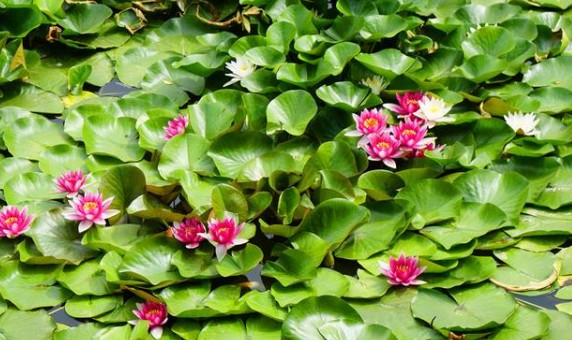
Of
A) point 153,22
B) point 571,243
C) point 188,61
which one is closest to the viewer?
point 571,243

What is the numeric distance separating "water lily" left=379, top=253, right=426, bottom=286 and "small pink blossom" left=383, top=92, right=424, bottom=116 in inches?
29.1

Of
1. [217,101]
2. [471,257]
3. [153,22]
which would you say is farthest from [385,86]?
[153,22]

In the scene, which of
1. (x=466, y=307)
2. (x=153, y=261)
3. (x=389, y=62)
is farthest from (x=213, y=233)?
(x=389, y=62)

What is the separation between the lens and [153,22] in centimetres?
400

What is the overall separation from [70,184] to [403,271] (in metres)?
1.17

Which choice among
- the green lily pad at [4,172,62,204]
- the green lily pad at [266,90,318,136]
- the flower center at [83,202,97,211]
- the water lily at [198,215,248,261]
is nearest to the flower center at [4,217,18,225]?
the green lily pad at [4,172,62,204]

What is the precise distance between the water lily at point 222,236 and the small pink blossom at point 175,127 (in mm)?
557

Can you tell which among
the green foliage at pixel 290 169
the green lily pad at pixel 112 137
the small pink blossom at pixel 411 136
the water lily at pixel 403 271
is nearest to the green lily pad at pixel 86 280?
the green foliage at pixel 290 169

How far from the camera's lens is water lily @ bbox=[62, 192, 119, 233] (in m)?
2.62

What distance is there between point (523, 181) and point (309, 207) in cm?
75

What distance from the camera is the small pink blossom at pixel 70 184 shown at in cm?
278

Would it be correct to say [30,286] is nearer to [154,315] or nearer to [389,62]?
[154,315]

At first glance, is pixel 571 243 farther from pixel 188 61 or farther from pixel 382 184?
pixel 188 61

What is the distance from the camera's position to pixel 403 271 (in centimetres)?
251
